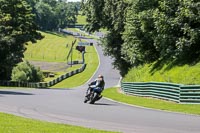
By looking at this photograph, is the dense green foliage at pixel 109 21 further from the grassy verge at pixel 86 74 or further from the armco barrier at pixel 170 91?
the grassy verge at pixel 86 74

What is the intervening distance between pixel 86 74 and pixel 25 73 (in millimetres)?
23038

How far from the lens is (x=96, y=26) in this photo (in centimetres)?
5997

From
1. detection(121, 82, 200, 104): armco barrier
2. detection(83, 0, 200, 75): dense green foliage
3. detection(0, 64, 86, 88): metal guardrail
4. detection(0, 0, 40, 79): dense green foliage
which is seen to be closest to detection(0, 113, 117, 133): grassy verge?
detection(121, 82, 200, 104): armco barrier

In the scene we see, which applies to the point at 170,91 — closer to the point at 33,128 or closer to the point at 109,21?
the point at 33,128

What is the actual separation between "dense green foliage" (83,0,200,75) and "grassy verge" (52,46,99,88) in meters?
31.0

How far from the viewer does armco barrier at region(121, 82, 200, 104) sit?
26.6m

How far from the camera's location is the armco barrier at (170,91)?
26578 millimetres

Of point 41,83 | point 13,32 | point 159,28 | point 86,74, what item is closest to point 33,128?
point 159,28

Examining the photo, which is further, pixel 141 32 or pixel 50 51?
pixel 50 51

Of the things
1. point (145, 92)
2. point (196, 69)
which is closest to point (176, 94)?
point (196, 69)

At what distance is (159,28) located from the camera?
117ft

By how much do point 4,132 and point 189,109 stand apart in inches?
486

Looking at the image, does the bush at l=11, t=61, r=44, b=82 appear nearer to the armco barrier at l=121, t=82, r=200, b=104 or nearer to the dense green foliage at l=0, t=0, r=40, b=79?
the dense green foliage at l=0, t=0, r=40, b=79

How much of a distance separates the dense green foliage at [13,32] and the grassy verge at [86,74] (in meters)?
8.62
